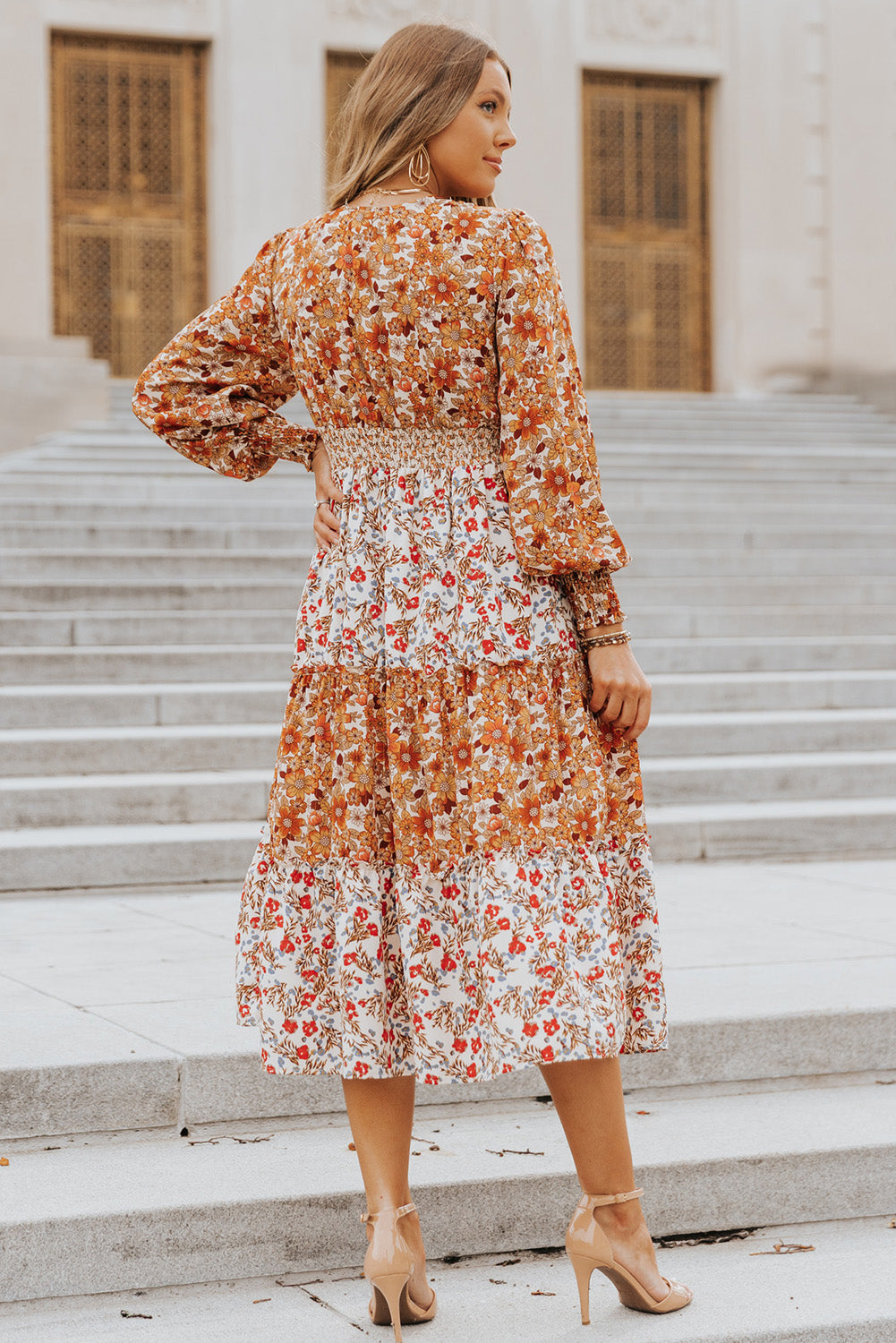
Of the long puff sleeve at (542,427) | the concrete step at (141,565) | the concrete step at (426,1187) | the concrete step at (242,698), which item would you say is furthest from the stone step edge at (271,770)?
the long puff sleeve at (542,427)

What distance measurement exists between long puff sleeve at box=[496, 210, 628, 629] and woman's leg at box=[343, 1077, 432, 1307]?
78cm

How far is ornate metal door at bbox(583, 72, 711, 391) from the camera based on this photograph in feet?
55.3

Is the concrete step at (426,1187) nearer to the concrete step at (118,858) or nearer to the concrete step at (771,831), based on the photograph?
the concrete step at (118,858)

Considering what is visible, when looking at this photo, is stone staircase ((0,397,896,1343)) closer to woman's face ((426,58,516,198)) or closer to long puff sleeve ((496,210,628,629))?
long puff sleeve ((496,210,628,629))

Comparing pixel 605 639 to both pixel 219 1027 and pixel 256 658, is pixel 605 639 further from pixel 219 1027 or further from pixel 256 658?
pixel 256 658

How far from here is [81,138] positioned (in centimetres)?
1520

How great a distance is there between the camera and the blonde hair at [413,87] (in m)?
2.48

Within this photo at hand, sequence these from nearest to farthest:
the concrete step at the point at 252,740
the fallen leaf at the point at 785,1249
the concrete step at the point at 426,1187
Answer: the concrete step at the point at 426,1187, the fallen leaf at the point at 785,1249, the concrete step at the point at 252,740

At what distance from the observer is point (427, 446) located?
255 cm

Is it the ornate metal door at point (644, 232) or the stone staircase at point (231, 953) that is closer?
the stone staircase at point (231, 953)

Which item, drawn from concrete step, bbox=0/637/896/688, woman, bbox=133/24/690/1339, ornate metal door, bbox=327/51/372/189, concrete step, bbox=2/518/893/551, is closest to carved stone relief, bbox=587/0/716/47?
ornate metal door, bbox=327/51/372/189

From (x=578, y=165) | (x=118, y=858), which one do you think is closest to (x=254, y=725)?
(x=118, y=858)

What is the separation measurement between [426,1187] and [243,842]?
2.66 metres

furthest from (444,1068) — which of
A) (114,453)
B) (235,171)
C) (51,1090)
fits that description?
(235,171)
